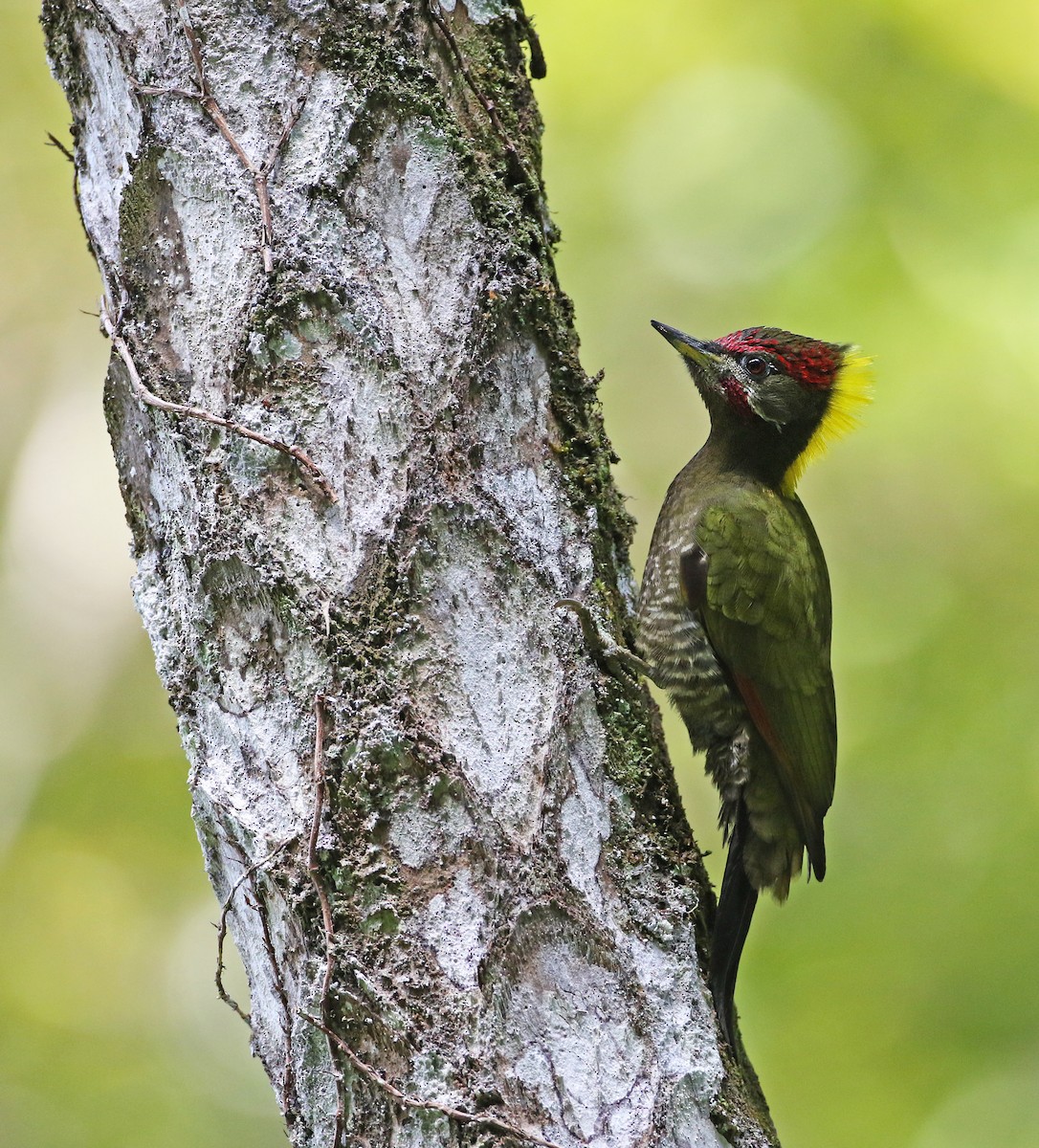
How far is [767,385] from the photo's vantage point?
3818 mm

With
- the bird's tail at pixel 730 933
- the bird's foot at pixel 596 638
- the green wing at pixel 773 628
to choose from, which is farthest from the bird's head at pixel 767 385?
the bird's foot at pixel 596 638

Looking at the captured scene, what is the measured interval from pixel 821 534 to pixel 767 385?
2.91 m

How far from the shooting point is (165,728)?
21.0 feet

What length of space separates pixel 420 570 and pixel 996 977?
152 inches

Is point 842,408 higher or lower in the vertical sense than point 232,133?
higher

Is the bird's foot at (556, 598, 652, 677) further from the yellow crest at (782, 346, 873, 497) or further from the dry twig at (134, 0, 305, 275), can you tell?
the yellow crest at (782, 346, 873, 497)

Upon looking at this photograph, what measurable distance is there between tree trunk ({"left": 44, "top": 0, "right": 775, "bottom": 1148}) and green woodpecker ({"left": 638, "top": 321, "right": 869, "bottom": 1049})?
81 centimetres

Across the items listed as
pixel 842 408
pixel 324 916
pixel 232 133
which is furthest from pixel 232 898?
pixel 842 408

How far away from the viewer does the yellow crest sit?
391 cm

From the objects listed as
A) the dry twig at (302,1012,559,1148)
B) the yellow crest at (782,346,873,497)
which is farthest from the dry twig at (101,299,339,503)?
the yellow crest at (782,346,873,497)

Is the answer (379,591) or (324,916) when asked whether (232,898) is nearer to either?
(324,916)

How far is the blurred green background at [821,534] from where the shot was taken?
200 inches

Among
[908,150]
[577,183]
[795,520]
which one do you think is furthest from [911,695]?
[577,183]

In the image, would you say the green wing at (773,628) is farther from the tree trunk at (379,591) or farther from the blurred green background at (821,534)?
the blurred green background at (821,534)
